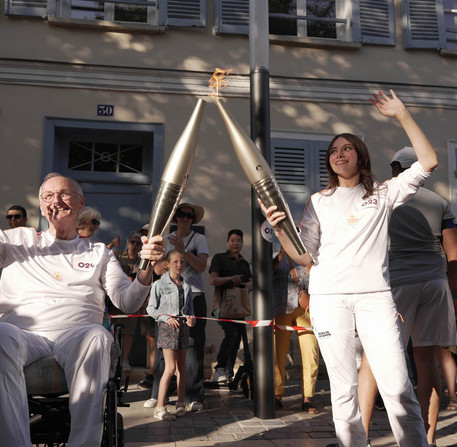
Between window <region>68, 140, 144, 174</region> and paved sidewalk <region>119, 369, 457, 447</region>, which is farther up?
window <region>68, 140, 144, 174</region>

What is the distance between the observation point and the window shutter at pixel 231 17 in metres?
7.95

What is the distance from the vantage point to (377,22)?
846 centimetres

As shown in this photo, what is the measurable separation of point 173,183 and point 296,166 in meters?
5.30

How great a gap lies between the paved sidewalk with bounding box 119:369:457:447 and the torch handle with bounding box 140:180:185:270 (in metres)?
1.85

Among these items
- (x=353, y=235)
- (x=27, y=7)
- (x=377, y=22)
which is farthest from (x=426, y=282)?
(x=27, y=7)

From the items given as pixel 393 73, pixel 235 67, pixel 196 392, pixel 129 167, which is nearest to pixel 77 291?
pixel 196 392

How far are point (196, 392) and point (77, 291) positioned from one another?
96.4 inches

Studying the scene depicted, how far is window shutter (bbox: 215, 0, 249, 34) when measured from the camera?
26.1 ft

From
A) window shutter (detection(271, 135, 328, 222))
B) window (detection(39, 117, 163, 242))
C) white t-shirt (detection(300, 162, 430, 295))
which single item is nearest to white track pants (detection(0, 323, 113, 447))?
white t-shirt (detection(300, 162, 430, 295))

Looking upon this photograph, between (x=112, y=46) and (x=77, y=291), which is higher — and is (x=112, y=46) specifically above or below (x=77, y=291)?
above

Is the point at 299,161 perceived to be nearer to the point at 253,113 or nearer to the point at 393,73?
the point at 393,73

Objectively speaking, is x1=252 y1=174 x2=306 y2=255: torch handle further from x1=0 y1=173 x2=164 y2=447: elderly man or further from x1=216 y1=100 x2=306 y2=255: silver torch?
x1=0 y1=173 x2=164 y2=447: elderly man

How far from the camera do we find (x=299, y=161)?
800 cm

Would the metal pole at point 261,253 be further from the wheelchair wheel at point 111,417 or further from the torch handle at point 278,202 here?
the wheelchair wheel at point 111,417
